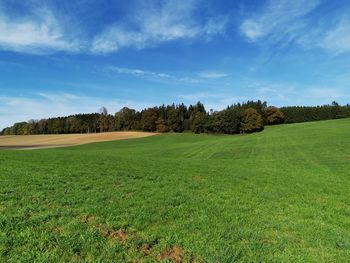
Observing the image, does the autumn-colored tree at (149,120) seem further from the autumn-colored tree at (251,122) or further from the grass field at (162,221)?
the grass field at (162,221)

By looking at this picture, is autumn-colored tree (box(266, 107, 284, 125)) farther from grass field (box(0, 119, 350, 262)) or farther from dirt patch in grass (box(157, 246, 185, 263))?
dirt patch in grass (box(157, 246, 185, 263))

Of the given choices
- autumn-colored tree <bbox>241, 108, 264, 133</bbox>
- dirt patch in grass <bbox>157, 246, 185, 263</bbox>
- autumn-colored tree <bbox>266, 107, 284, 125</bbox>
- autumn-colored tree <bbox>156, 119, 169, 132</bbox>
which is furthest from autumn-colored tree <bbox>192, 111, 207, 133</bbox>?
dirt patch in grass <bbox>157, 246, 185, 263</bbox>

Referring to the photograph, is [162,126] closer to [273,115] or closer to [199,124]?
[199,124]

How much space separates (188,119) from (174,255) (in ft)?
383

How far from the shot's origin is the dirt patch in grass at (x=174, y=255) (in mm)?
6031

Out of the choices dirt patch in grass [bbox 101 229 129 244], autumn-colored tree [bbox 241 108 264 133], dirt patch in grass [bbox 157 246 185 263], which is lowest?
dirt patch in grass [bbox 157 246 185 263]

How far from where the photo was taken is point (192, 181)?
46.4ft

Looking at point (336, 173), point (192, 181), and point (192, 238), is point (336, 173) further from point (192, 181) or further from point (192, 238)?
point (192, 238)

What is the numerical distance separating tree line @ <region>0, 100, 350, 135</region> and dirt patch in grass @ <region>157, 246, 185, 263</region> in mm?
96263

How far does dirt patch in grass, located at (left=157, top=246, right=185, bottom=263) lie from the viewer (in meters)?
6.03

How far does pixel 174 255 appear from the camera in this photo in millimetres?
6191

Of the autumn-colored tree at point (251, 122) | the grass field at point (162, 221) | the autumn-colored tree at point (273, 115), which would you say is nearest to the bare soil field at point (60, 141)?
the autumn-colored tree at point (251, 122)

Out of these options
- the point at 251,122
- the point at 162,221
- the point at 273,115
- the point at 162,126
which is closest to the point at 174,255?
the point at 162,221

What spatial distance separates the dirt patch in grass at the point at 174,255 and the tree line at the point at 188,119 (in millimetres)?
96263
